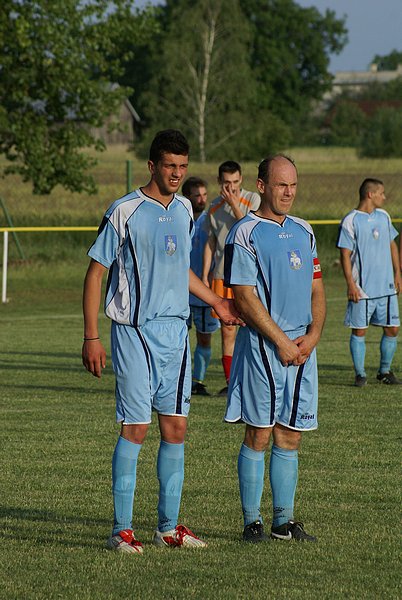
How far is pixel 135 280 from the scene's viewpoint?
5859mm

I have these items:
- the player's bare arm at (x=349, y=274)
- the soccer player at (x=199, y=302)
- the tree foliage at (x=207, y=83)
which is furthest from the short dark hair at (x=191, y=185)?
the tree foliage at (x=207, y=83)

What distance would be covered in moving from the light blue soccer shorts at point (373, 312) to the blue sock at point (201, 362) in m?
1.45

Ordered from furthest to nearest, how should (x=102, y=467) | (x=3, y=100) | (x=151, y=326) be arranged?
1. (x=3, y=100)
2. (x=102, y=467)
3. (x=151, y=326)

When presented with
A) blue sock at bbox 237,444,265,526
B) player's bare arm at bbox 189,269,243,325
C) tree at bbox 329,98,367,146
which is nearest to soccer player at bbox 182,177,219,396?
player's bare arm at bbox 189,269,243,325

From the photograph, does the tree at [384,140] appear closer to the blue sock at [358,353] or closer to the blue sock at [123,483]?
the blue sock at [358,353]

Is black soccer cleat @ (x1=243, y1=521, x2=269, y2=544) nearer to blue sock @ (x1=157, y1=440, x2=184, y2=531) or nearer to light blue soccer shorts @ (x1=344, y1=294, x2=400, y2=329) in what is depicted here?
blue sock @ (x1=157, y1=440, x2=184, y2=531)

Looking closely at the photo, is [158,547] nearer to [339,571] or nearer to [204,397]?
[339,571]

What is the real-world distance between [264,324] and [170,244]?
1.95 feet

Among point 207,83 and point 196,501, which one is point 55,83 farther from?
point 207,83

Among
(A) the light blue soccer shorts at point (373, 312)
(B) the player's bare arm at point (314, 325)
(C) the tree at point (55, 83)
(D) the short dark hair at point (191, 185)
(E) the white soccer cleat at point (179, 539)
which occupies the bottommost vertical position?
(E) the white soccer cleat at point (179, 539)

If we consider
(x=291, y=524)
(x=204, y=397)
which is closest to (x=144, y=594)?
(x=291, y=524)

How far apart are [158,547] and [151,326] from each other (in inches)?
42.0

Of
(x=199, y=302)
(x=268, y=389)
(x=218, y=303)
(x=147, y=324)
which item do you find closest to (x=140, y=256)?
(x=147, y=324)

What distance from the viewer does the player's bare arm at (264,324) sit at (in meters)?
5.82
